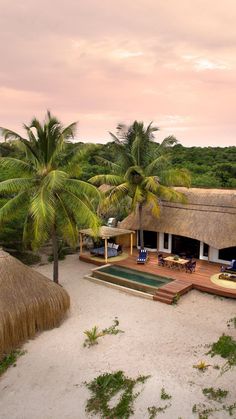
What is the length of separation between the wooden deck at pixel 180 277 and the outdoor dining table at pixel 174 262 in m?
0.32

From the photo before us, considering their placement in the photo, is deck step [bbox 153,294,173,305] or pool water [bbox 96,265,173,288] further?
pool water [bbox 96,265,173,288]

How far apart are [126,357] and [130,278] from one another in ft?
20.0

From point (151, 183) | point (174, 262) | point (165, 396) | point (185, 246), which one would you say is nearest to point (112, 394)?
point (165, 396)

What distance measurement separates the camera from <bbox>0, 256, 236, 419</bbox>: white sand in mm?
8898

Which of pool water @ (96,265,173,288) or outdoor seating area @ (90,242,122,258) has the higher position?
outdoor seating area @ (90,242,122,258)

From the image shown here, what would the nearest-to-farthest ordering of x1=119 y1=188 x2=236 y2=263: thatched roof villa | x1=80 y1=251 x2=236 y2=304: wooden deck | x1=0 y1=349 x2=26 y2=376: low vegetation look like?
1. x1=0 y1=349 x2=26 y2=376: low vegetation
2. x1=80 y1=251 x2=236 y2=304: wooden deck
3. x1=119 y1=188 x2=236 y2=263: thatched roof villa

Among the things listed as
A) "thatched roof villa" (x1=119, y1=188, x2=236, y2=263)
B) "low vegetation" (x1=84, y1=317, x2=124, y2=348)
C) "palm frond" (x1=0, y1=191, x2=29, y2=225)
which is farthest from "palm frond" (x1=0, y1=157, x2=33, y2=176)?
"thatched roof villa" (x1=119, y1=188, x2=236, y2=263)

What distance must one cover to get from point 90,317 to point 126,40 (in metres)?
11.7

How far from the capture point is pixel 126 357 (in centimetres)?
1084

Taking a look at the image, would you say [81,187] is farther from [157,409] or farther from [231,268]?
[157,409]

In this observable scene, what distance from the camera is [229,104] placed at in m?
23.0

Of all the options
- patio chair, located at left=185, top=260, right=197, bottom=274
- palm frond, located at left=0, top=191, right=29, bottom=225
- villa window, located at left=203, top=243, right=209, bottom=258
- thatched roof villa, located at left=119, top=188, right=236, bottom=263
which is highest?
palm frond, located at left=0, top=191, right=29, bottom=225

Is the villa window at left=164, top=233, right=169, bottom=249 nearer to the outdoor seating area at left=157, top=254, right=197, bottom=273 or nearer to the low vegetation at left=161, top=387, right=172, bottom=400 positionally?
the outdoor seating area at left=157, top=254, right=197, bottom=273

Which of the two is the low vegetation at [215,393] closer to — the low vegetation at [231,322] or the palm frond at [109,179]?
the low vegetation at [231,322]
